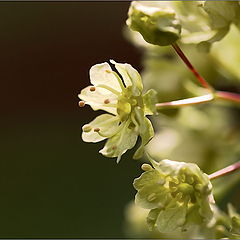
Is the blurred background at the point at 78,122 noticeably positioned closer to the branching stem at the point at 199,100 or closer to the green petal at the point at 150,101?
the branching stem at the point at 199,100

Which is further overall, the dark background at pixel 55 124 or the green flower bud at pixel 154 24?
the dark background at pixel 55 124

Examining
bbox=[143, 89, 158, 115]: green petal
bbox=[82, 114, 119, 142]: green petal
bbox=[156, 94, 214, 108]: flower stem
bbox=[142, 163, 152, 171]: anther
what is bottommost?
bbox=[142, 163, 152, 171]: anther

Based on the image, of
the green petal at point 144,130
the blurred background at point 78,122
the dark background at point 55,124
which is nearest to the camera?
the green petal at point 144,130

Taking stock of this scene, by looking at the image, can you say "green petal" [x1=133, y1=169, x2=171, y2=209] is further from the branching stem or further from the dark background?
the dark background

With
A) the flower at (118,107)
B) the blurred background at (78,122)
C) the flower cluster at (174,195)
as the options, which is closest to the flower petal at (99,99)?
the flower at (118,107)

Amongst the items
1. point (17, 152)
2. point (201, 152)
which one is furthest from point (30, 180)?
point (201, 152)

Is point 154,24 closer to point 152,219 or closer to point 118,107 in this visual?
point 118,107

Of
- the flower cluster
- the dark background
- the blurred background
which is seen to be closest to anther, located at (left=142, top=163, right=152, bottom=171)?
the flower cluster
